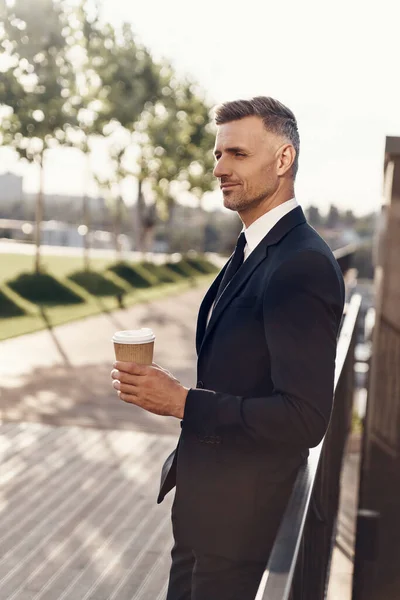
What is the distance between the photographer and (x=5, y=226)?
5181 cm

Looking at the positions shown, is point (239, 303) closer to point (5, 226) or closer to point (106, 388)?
point (106, 388)

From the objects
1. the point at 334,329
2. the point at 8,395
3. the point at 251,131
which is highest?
the point at 251,131

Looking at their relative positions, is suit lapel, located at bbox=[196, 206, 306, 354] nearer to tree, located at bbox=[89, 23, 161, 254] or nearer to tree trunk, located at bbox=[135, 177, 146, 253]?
tree, located at bbox=[89, 23, 161, 254]

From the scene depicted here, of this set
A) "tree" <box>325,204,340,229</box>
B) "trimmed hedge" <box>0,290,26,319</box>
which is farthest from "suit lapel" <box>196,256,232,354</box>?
"tree" <box>325,204,340,229</box>

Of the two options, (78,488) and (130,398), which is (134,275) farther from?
(130,398)

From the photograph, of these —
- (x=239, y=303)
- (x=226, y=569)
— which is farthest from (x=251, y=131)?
(x=226, y=569)

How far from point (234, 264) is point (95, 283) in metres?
21.0

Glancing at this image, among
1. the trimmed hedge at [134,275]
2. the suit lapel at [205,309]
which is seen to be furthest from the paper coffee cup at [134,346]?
the trimmed hedge at [134,275]

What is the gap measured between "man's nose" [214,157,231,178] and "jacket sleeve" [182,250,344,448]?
1.13ft

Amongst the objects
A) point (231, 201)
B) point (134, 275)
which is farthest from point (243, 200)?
point (134, 275)

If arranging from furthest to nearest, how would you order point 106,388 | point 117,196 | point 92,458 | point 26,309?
point 117,196 → point 26,309 → point 106,388 → point 92,458

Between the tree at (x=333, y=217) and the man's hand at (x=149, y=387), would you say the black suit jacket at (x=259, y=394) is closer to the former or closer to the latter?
the man's hand at (x=149, y=387)

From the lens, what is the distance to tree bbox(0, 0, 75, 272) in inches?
682

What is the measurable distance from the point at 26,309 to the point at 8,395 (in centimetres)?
823
